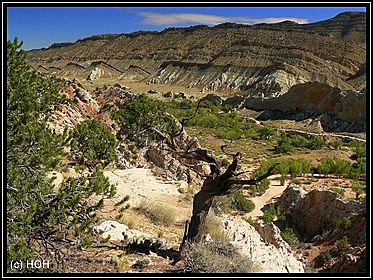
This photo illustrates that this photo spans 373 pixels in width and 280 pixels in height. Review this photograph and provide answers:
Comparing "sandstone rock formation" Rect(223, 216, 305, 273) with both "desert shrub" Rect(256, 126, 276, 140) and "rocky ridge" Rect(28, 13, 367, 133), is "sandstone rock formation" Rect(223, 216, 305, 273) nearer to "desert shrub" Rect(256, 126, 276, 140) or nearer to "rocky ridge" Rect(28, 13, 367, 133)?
"desert shrub" Rect(256, 126, 276, 140)

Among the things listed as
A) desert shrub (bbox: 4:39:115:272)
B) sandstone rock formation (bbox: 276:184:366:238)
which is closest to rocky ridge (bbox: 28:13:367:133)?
sandstone rock formation (bbox: 276:184:366:238)

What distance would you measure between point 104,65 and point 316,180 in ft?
334

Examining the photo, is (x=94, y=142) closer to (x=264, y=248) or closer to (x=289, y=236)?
(x=289, y=236)

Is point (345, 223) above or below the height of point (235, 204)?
above

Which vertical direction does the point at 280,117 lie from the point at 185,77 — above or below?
below

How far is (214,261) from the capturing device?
6.22 metres

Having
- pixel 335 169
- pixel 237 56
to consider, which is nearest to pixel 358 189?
pixel 335 169

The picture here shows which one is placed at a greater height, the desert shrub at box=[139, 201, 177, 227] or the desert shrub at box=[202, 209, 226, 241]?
the desert shrub at box=[202, 209, 226, 241]

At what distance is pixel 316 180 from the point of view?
2183 centimetres

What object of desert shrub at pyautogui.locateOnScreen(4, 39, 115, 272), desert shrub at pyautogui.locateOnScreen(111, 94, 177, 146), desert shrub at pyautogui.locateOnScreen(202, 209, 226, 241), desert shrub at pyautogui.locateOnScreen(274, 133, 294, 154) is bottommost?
desert shrub at pyautogui.locateOnScreen(202, 209, 226, 241)

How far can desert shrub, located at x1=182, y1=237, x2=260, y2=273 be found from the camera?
6215mm

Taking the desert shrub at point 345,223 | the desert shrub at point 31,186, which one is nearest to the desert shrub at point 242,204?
the desert shrub at point 345,223
